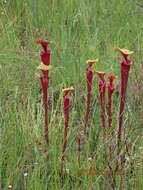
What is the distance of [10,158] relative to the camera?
2.29 meters

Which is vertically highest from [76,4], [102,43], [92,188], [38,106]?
[76,4]

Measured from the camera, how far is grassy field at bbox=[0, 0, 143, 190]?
7.21ft

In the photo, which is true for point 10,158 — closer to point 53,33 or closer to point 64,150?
point 64,150

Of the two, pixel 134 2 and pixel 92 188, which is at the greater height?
pixel 134 2

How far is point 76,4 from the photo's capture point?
11.9 ft

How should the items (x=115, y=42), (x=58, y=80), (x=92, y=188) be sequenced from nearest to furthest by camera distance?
1. (x=92, y=188)
2. (x=58, y=80)
3. (x=115, y=42)

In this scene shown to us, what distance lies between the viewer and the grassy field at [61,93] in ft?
7.21

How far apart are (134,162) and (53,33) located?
4.58 ft

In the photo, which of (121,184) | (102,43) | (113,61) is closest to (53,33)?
(102,43)

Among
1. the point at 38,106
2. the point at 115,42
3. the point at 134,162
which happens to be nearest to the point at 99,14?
the point at 115,42

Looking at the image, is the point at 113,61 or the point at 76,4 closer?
the point at 113,61

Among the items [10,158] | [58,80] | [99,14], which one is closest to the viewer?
[10,158]

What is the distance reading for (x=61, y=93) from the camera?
2660 millimetres

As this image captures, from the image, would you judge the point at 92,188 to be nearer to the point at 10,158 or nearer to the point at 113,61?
the point at 10,158
